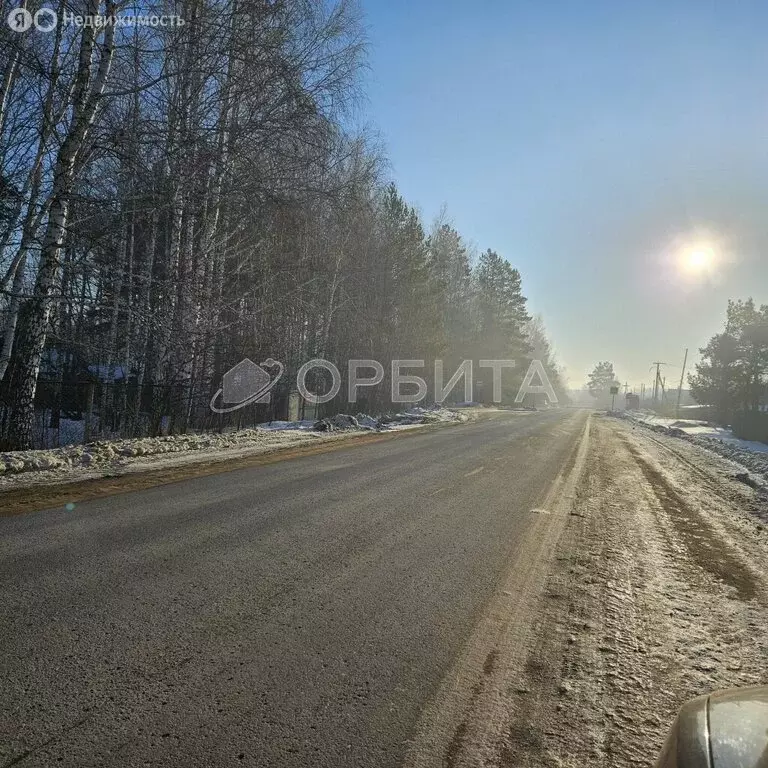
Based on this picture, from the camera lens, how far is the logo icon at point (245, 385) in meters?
14.6

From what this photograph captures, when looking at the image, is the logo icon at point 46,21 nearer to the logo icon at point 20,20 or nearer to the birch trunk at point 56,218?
the logo icon at point 20,20

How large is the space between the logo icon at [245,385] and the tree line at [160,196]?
36 centimetres

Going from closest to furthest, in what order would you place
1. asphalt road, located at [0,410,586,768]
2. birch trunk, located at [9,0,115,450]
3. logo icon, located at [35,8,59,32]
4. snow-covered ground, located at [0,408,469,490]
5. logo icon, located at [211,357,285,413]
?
asphalt road, located at [0,410,586,768] → snow-covered ground, located at [0,408,469,490] → birch trunk, located at [9,0,115,450] → logo icon, located at [35,8,59,32] → logo icon, located at [211,357,285,413]

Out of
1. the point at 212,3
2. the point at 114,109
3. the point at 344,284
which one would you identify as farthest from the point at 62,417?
the point at 344,284

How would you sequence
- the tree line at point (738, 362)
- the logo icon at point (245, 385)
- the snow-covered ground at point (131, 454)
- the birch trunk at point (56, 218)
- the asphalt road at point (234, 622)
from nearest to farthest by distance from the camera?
the asphalt road at point (234, 622) → the snow-covered ground at point (131, 454) → the birch trunk at point (56, 218) → the logo icon at point (245, 385) → the tree line at point (738, 362)

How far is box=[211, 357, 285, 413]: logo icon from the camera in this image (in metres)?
14.6

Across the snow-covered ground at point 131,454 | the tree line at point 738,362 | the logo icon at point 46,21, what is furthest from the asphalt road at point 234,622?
the tree line at point 738,362

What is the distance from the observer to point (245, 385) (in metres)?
15.8

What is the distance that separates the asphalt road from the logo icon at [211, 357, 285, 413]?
28.3 feet

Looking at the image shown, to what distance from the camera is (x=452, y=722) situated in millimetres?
2174

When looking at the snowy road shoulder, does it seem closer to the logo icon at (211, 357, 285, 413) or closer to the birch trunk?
the birch trunk

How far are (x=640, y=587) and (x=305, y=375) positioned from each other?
57.4 ft

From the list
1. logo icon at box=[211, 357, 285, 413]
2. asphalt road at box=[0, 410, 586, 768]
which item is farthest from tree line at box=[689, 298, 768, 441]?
asphalt road at box=[0, 410, 586, 768]

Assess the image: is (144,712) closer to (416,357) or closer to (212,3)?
(212,3)
